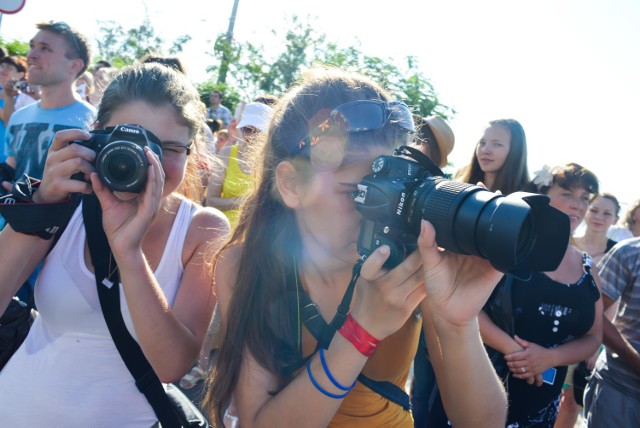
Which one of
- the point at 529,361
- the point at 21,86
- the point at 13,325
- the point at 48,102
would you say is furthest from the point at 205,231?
the point at 21,86

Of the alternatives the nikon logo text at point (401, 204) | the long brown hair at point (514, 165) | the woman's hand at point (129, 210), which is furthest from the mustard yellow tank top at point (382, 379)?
the long brown hair at point (514, 165)

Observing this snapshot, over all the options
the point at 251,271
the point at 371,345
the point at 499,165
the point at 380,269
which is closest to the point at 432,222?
the point at 380,269

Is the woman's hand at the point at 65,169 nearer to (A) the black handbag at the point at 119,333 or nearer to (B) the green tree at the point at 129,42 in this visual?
(A) the black handbag at the point at 119,333

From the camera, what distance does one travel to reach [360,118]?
1.43 m

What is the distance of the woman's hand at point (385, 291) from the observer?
1.26 m

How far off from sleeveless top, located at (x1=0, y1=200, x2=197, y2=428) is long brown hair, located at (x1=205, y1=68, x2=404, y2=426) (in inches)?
10.2

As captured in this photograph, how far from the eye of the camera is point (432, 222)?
1216 millimetres

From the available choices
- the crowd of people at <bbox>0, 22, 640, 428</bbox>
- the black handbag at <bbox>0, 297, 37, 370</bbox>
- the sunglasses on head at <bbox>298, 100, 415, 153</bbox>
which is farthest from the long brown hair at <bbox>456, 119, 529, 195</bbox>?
the black handbag at <bbox>0, 297, 37, 370</bbox>

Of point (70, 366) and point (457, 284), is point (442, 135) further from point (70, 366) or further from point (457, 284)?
point (70, 366)

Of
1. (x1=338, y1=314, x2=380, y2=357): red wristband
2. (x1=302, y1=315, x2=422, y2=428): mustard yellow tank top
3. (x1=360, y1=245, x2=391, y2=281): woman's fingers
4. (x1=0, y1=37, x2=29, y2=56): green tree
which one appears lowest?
(x1=0, y1=37, x2=29, y2=56): green tree

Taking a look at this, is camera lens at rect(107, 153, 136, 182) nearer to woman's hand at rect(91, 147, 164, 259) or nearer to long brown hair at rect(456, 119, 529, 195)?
woman's hand at rect(91, 147, 164, 259)

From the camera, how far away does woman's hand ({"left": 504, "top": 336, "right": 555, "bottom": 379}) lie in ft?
7.94

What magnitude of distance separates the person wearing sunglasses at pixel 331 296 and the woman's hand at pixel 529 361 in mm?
1032

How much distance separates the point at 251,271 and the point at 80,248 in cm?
52
